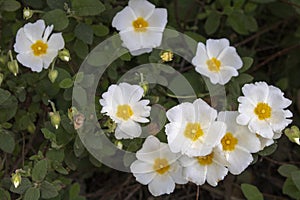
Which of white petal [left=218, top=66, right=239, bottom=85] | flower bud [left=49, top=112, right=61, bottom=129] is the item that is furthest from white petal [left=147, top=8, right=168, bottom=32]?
flower bud [left=49, top=112, right=61, bottom=129]

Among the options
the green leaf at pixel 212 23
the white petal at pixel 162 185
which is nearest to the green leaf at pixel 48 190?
the white petal at pixel 162 185

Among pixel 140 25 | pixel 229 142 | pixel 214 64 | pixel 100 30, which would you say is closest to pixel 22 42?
pixel 100 30

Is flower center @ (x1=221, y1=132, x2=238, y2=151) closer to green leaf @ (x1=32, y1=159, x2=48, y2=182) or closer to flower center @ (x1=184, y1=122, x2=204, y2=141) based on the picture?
flower center @ (x1=184, y1=122, x2=204, y2=141)

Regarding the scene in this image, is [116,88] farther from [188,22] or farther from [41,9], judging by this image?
[188,22]

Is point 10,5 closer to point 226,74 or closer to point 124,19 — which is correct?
point 124,19

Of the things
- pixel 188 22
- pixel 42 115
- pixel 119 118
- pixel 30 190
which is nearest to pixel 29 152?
pixel 42 115
